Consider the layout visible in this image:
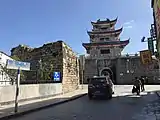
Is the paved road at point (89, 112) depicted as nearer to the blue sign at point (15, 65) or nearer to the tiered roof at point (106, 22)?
the blue sign at point (15, 65)

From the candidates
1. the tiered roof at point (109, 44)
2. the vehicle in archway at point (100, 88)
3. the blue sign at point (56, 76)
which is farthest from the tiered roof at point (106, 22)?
the vehicle in archway at point (100, 88)

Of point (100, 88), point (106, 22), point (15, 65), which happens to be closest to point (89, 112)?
point (15, 65)

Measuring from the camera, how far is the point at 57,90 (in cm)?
2127

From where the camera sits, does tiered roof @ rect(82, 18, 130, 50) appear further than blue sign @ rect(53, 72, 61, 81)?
Yes

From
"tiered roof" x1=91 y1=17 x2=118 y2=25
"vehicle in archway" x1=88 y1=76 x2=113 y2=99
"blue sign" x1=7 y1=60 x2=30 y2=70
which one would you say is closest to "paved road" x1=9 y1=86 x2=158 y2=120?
"blue sign" x1=7 y1=60 x2=30 y2=70

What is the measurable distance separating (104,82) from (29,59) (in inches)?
350

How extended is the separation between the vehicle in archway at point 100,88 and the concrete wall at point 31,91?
3.29 m

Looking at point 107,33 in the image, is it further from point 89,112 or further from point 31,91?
point 89,112

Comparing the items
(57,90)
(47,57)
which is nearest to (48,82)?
(57,90)

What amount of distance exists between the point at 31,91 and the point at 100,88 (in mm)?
5451

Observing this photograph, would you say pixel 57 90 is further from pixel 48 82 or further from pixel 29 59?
pixel 29 59

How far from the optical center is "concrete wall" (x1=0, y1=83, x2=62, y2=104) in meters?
13.4

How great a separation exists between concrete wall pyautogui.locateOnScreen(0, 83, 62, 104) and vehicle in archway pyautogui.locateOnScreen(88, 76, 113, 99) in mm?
3286

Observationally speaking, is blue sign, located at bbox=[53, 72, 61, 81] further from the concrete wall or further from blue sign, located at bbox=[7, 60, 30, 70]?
blue sign, located at bbox=[7, 60, 30, 70]
